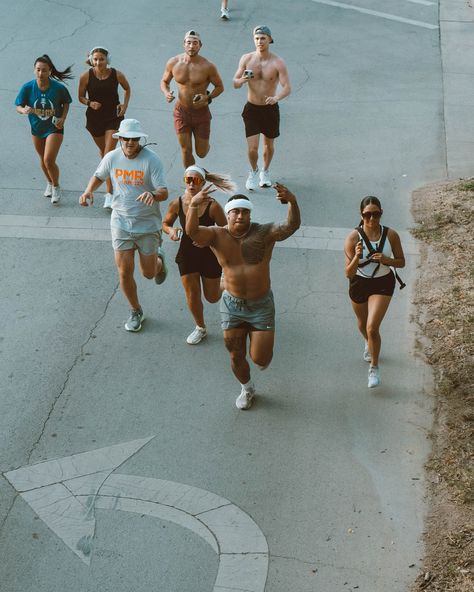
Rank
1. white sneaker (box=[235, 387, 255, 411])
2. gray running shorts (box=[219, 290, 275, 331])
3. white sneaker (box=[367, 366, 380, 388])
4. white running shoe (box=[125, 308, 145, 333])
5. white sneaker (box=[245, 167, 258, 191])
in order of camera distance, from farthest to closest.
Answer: white sneaker (box=[245, 167, 258, 191]) < white running shoe (box=[125, 308, 145, 333]) < white sneaker (box=[367, 366, 380, 388]) < white sneaker (box=[235, 387, 255, 411]) < gray running shorts (box=[219, 290, 275, 331])

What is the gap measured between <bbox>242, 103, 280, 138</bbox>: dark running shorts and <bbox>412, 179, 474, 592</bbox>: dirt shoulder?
2131 mm

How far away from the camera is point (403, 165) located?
13656 millimetres

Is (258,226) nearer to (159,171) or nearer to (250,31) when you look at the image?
(159,171)

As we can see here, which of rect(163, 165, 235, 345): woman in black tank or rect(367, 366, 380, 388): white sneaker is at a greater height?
rect(163, 165, 235, 345): woman in black tank

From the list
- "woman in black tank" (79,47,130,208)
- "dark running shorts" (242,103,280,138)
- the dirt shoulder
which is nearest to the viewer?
the dirt shoulder

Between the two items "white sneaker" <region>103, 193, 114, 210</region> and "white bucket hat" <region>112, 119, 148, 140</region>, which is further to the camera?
"white sneaker" <region>103, 193, 114, 210</region>

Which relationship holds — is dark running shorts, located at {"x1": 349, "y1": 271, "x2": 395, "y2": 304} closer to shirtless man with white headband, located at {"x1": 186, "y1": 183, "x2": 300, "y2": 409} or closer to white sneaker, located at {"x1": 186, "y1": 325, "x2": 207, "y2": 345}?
shirtless man with white headband, located at {"x1": 186, "y1": 183, "x2": 300, "y2": 409}

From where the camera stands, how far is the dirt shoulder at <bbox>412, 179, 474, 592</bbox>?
21.8 ft

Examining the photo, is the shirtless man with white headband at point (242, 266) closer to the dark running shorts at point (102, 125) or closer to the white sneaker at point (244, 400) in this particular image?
the white sneaker at point (244, 400)

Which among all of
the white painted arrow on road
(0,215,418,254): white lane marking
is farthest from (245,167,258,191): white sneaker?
the white painted arrow on road

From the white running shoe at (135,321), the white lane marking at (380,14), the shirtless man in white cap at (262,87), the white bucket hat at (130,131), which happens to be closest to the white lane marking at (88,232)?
the shirtless man in white cap at (262,87)

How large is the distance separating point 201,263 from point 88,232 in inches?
118

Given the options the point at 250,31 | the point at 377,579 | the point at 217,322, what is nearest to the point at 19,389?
the point at 217,322

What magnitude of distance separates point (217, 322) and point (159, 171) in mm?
1692
